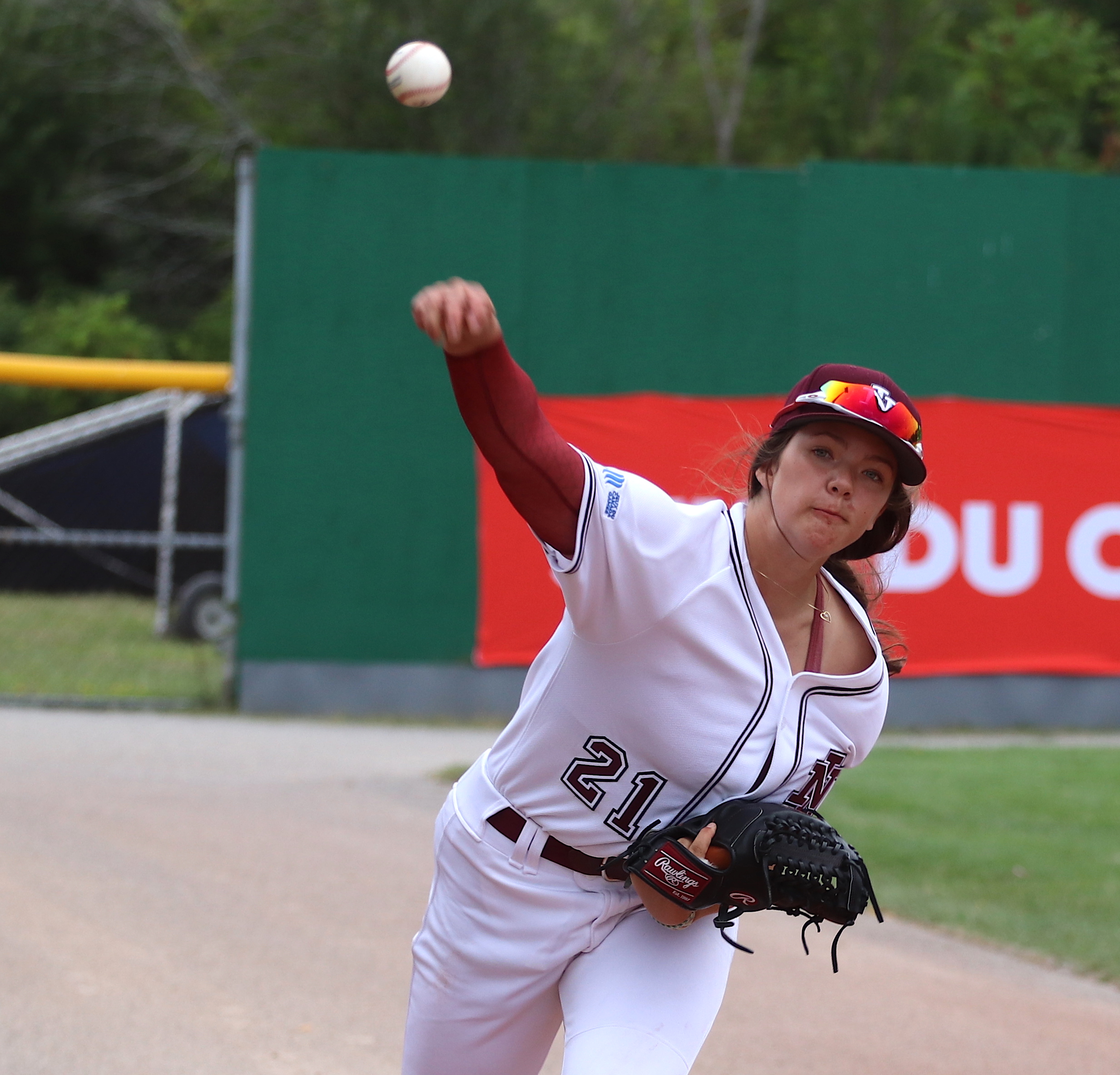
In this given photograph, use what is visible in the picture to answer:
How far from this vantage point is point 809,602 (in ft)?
9.30

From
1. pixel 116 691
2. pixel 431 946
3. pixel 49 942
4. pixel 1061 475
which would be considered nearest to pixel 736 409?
pixel 1061 475

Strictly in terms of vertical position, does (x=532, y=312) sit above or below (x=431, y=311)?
below

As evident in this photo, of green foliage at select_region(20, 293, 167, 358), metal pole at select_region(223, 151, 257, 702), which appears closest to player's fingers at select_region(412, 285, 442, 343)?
metal pole at select_region(223, 151, 257, 702)

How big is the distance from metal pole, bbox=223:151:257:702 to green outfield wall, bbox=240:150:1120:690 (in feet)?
0.23

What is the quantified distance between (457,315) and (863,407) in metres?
0.83

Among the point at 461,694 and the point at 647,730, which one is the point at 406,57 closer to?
the point at 647,730

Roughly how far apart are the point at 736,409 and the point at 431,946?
8631 mm

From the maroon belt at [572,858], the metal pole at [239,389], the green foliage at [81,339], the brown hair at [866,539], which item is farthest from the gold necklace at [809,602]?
the green foliage at [81,339]

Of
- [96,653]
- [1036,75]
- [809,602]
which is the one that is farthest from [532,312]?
[1036,75]

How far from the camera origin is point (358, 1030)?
4617 mm

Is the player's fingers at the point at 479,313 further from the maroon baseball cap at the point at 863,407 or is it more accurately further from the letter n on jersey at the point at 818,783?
the letter n on jersey at the point at 818,783

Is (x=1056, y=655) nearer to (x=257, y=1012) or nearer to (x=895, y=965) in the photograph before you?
(x=895, y=965)

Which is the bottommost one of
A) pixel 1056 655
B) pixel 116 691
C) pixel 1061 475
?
pixel 116 691

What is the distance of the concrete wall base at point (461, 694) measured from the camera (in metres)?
11.0
